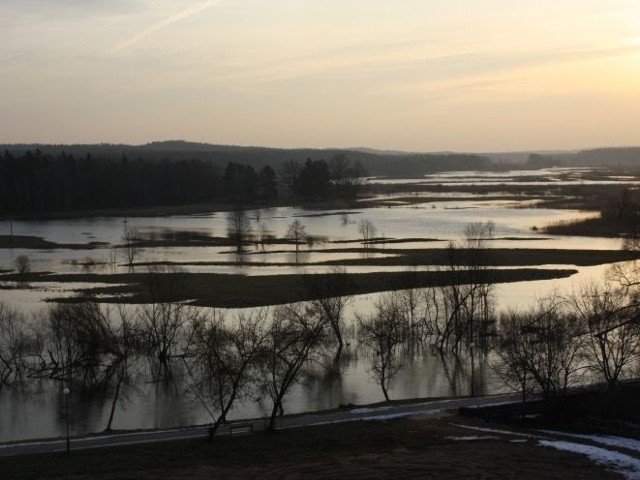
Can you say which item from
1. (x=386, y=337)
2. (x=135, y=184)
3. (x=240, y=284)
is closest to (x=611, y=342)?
(x=386, y=337)

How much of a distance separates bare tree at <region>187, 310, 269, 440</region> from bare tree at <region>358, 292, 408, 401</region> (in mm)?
4657

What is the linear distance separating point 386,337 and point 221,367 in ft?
30.8

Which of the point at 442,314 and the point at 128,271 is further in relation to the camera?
the point at 128,271

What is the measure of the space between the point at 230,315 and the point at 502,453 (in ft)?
74.9

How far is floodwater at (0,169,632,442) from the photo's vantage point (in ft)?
87.2

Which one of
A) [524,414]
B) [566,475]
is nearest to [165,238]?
[524,414]

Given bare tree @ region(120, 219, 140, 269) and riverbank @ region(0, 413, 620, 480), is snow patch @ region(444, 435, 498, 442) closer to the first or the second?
riverbank @ region(0, 413, 620, 480)

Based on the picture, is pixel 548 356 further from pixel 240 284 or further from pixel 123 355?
pixel 240 284

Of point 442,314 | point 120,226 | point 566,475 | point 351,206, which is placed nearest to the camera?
point 566,475

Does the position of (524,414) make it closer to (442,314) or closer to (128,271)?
(442,314)

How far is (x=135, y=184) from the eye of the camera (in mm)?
123062

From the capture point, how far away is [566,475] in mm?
A: 16766

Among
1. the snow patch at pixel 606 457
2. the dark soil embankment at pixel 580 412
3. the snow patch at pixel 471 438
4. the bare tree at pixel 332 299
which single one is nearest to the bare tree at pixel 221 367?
the bare tree at pixel 332 299

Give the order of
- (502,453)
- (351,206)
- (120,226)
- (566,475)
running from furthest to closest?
(351,206) → (120,226) → (502,453) → (566,475)
